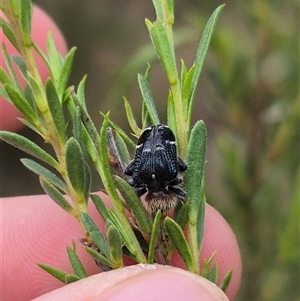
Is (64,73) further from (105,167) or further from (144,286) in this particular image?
(144,286)

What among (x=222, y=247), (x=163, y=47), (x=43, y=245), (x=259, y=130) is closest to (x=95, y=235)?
(x=163, y=47)

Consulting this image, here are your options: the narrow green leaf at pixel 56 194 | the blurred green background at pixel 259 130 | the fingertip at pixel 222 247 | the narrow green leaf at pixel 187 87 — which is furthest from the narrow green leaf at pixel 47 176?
the blurred green background at pixel 259 130

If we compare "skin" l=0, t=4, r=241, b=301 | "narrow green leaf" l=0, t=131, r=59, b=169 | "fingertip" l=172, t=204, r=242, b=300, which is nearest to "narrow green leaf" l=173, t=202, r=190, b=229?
"narrow green leaf" l=0, t=131, r=59, b=169

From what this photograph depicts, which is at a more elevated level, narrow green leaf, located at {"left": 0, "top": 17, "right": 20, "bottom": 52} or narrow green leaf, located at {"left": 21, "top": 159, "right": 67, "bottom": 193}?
narrow green leaf, located at {"left": 0, "top": 17, "right": 20, "bottom": 52}

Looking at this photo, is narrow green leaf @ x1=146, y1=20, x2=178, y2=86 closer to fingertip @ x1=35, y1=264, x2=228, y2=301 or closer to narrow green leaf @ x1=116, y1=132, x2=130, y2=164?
narrow green leaf @ x1=116, y1=132, x2=130, y2=164

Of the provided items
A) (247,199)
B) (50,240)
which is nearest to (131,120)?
(50,240)
